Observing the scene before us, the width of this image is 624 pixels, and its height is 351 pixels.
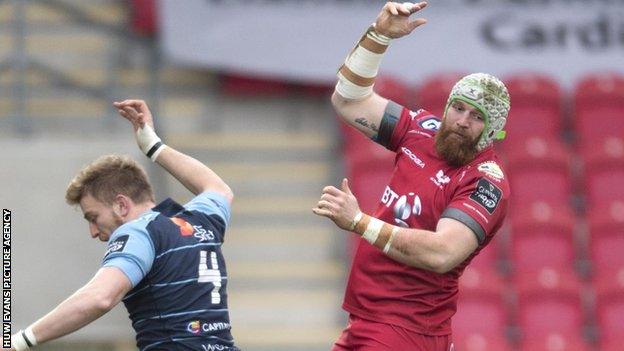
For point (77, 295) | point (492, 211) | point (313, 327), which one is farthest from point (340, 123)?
point (77, 295)

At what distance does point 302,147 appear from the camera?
458 inches

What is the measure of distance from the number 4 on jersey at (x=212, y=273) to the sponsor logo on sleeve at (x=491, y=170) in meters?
1.10

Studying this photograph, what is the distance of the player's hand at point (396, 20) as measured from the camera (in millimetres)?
6382

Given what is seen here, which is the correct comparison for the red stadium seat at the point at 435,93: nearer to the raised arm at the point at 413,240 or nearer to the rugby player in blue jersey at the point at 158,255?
the raised arm at the point at 413,240

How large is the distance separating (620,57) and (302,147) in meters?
2.44

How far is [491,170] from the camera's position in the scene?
629 centimetres

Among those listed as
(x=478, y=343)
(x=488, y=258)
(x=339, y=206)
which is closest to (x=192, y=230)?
(x=339, y=206)

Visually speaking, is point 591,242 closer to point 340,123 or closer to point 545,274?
point 545,274

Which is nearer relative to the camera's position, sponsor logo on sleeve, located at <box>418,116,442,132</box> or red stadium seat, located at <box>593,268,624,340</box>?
sponsor logo on sleeve, located at <box>418,116,442,132</box>

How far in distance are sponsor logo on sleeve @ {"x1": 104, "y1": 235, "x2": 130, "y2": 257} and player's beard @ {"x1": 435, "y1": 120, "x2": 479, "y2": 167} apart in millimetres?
1317

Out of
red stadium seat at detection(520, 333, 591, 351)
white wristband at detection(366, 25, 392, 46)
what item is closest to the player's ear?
white wristband at detection(366, 25, 392, 46)

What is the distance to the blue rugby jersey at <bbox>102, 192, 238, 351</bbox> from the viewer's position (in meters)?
5.82

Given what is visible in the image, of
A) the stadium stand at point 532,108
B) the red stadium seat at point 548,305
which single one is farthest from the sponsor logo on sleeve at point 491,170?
the stadium stand at point 532,108

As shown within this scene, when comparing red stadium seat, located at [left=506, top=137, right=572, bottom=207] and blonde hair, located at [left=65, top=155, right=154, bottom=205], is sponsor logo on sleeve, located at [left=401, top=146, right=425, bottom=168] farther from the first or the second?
red stadium seat, located at [left=506, top=137, right=572, bottom=207]
